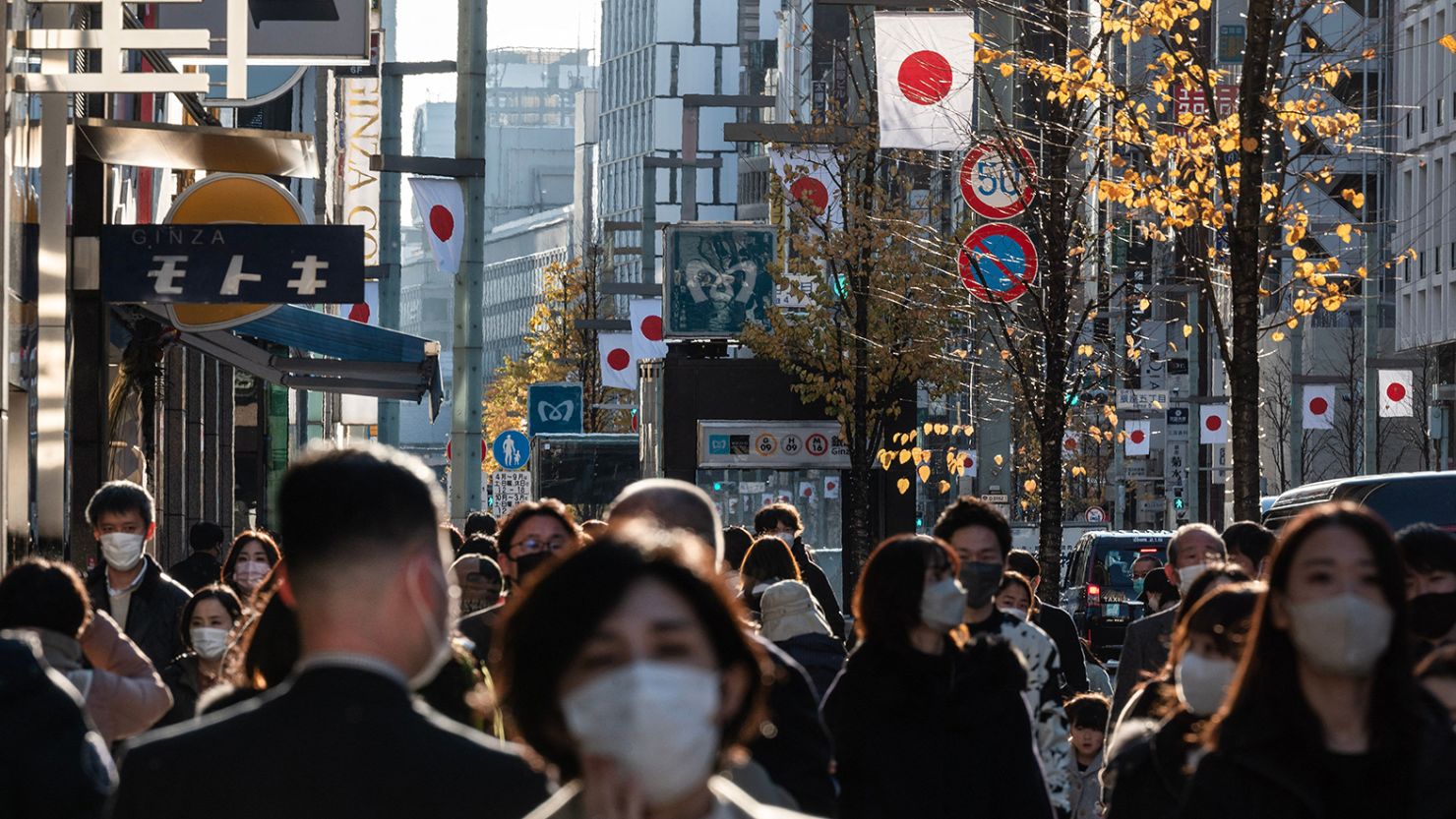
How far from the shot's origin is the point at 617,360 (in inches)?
2239

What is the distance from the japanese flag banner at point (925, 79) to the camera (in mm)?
21312

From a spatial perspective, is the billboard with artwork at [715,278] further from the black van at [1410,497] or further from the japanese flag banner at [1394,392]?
the japanese flag banner at [1394,392]

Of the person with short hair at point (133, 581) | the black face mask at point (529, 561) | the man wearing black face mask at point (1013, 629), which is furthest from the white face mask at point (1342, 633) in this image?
the person with short hair at point (133, 581)

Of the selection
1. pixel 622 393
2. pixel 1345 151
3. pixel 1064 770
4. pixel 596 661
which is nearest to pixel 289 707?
pixel 596 661

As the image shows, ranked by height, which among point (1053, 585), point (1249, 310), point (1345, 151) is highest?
point (1345, 151)

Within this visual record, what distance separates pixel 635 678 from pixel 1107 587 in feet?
78.3

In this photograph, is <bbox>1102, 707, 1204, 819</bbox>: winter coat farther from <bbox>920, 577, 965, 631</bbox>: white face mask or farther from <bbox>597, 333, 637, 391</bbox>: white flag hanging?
<bbox>597, 333, 637, 391</bbox>: white flag hanging

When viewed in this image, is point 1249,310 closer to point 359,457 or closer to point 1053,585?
point 1053,585

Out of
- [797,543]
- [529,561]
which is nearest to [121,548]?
[529,561]

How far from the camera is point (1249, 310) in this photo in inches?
599

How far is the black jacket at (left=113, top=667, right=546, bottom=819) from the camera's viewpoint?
3.41 meters

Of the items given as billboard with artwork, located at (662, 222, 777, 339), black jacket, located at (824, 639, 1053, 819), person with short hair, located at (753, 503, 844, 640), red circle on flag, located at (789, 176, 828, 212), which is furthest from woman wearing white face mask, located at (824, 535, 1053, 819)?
billboard with artwork, located at (662, 222, 777, 339)

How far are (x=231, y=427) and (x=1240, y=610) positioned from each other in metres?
29.1

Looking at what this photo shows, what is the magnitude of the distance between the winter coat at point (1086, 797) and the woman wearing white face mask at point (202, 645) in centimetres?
353
